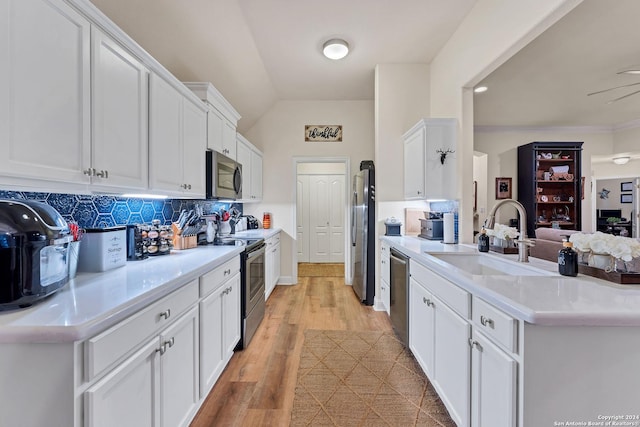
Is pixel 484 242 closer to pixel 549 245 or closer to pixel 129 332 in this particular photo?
pixel 549 245

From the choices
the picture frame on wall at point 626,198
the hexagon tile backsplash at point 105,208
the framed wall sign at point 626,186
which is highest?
the framed wall sign at point 626,186

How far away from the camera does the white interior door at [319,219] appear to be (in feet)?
22.4

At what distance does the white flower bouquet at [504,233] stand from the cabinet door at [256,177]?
124 inches

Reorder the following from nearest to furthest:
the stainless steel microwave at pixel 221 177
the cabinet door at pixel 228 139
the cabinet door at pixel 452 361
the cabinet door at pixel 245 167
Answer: the cabinet door at pixel 452 361 → the stainless steel microwave at pixel 221 177 → the cabinet door at pixel 228 139 → the cabinet door at pixel 245 167

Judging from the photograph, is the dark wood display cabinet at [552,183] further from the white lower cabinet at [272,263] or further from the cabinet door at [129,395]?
the cabinet door at [129,395]

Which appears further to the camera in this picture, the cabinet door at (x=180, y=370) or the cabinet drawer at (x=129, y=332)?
the cabinet door at (x=180, y=370)

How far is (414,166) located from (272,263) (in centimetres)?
244

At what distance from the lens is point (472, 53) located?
8.44 feet

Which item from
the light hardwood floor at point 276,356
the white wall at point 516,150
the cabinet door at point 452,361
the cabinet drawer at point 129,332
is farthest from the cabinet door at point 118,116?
the white wall at point 516,150

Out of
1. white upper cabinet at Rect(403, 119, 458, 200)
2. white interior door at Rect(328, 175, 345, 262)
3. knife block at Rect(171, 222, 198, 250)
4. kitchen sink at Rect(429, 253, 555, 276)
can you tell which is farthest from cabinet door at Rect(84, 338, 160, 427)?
white interior door at Rect(328, 175, 345, 262)

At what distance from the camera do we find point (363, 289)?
12.6 feet

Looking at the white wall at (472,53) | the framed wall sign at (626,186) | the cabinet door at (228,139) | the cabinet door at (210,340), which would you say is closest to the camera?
the cabinet door at (210,340)

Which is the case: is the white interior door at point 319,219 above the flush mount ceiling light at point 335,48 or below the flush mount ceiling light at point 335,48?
below

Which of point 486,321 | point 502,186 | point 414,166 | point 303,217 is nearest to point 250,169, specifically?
point 414,166
